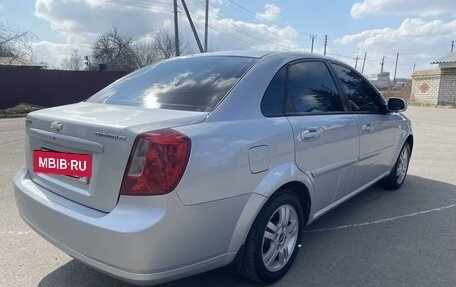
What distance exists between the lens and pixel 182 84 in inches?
111

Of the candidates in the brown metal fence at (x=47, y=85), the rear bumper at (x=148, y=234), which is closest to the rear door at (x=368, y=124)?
the rear bumper at (x=148, y=234)

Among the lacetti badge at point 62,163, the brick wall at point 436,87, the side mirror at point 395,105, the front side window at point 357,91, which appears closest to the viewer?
the lacetti badge at point 62,163

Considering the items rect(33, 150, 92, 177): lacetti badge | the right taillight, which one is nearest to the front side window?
the right taillight

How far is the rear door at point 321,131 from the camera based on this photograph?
9.63 ft

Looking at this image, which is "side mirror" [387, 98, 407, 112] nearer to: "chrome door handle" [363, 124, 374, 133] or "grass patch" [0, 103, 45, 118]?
"chrome door handle" [363, 124, 374, 133]

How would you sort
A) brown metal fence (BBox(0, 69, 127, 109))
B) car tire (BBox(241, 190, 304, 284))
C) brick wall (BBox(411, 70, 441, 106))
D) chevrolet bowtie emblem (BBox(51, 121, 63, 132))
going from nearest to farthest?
chevrolet bowtie emblem (BBox(51, 121, 63, 132)), car tire (BBox(241, 190, 304, 284)), brown metal fence (BBox(0, 69, 127, 109)), brick wall (BBox(411, 70, 441, 106))

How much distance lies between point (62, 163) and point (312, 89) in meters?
2.04

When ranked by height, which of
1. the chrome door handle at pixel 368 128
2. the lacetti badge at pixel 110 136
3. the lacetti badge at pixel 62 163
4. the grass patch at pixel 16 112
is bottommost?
the grass patch at pixel 16 112

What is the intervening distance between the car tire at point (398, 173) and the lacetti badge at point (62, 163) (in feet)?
13.1

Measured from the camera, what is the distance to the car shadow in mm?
2807

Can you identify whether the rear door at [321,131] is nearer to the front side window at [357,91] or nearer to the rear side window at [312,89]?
the rear side window at [312,89]

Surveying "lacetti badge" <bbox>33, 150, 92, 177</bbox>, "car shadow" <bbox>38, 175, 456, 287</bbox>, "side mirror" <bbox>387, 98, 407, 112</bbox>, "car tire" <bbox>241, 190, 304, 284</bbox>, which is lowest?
"car shadow" <bbox>38, 175, 456, 287</bbox>

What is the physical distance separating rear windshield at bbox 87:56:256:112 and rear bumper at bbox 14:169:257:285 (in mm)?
690

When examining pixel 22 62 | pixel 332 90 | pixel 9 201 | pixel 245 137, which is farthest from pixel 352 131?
pixel 22 62
